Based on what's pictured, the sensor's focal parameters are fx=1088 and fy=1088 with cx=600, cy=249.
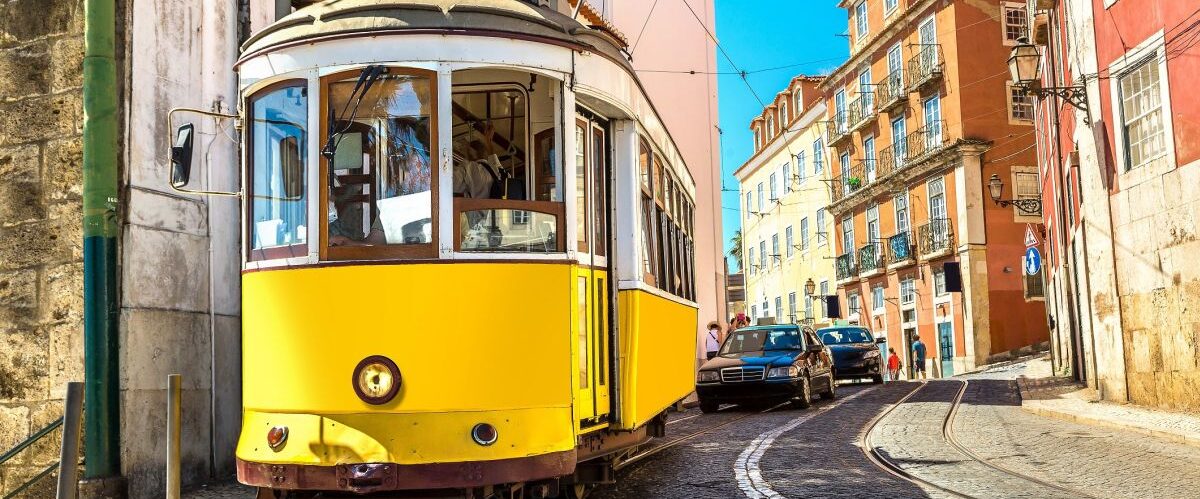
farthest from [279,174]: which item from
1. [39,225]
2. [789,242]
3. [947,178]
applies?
[789,242]

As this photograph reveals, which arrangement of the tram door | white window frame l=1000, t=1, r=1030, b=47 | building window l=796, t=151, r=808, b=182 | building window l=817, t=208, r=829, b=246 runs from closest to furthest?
the tram door < white window frame l=1000, t=1, r=1030, b=47 < building window l=817, t=208, r=829, b=246 < building window l=796, t=151, r=808, b=182

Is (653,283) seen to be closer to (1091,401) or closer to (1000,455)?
(1000,455)

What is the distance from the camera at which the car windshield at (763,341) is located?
17734 millimetres

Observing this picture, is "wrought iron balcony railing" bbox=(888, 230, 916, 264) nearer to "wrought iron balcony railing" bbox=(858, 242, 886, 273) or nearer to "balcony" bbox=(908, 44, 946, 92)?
"wrought iron balcony railing" bbox=(858, 242, 886, 273)

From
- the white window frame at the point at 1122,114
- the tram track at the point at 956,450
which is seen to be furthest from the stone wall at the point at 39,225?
the white window frame at the point at 1122,114

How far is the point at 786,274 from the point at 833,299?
283 inches

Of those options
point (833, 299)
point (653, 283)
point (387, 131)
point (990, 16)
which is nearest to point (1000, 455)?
point (653, 283)

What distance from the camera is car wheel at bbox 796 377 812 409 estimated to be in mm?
16438

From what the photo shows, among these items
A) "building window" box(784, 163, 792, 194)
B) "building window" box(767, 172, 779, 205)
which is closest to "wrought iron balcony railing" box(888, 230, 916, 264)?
"building window" box(784, 163, 792, 194)

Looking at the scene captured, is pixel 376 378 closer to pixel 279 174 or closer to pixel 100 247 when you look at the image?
pixel 279 174

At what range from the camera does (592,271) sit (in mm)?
6441

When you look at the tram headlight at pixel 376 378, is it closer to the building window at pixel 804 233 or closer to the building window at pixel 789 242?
the building window at pixel 804 233

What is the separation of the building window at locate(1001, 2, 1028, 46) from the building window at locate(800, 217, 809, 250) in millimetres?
15422

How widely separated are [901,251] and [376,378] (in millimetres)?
35875
